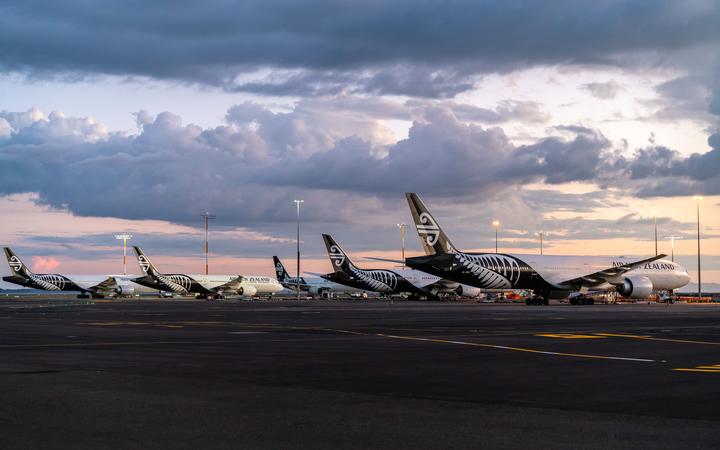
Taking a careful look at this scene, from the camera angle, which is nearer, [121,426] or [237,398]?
[121,426]

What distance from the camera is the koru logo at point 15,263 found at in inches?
5212

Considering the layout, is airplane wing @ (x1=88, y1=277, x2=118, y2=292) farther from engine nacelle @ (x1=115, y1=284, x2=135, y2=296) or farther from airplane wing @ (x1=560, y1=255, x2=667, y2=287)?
airplane wing @ (x1=560, y1=255, x2=667, y2=287)

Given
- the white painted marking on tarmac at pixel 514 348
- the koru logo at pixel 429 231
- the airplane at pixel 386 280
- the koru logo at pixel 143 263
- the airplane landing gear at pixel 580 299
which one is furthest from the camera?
the koru logo at pixel 143 263

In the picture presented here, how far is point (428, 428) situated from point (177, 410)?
362 cm

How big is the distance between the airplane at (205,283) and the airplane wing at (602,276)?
199 ft

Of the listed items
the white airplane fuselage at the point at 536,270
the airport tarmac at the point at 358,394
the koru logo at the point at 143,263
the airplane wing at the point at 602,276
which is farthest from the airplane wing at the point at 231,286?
the airport tarmac at the point at 358,394

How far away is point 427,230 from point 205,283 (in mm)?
58405

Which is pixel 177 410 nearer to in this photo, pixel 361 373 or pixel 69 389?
pixel 69 389

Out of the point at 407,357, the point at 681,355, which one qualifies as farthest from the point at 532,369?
the point at 681,355

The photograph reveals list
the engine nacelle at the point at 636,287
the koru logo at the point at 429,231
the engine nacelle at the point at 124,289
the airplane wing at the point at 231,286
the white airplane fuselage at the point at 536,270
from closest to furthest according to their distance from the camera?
1. the white airplane fuselage at the point at 536,270
2. the koru logo at the point at 429,231
3. the engine nacelle at the point at 636,287
4. the airplane wing at the point at 231,286
5. the engine nacelle at the point at 124,289

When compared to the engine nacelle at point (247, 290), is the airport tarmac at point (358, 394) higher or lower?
higher

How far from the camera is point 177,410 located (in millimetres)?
11625

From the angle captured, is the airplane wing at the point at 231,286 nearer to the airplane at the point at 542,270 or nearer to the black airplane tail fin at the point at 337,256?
the black airplane tail fin at the point at 337,256

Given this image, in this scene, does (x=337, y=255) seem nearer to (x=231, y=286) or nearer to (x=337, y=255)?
(x=337, y=255)
